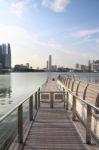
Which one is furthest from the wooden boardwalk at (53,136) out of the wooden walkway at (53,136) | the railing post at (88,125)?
the railing post at (88,125)

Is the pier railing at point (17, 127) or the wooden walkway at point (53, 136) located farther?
the pier railing at point (17, 127)

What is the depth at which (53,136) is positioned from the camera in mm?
10203

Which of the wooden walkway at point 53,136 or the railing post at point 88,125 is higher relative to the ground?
the railing post at point 88,125

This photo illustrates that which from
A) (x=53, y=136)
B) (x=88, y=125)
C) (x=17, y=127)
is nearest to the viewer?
(x=88, y=125)

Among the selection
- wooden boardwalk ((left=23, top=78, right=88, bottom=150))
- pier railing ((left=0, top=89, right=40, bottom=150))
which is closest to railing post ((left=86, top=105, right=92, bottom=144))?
wooden boardwalk ((left=23, top=78, right=88, bottom=150))

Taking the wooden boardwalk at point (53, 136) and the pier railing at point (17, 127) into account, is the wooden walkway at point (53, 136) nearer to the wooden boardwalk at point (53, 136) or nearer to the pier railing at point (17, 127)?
the wooden boardwalk at point (53, 136)

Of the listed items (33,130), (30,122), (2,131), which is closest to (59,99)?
(2,131)

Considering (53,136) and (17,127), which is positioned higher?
(17,127)

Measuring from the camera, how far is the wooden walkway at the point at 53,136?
29.1ft

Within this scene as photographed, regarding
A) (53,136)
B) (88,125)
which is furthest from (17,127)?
(88,125)

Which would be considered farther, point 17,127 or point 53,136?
point 53,136

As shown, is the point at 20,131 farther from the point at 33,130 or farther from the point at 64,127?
the point at 64,127

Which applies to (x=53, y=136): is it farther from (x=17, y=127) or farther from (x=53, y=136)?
(x=17, y=127)

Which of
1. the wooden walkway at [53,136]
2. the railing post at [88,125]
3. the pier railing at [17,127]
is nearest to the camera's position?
the railing post at [88,125]
